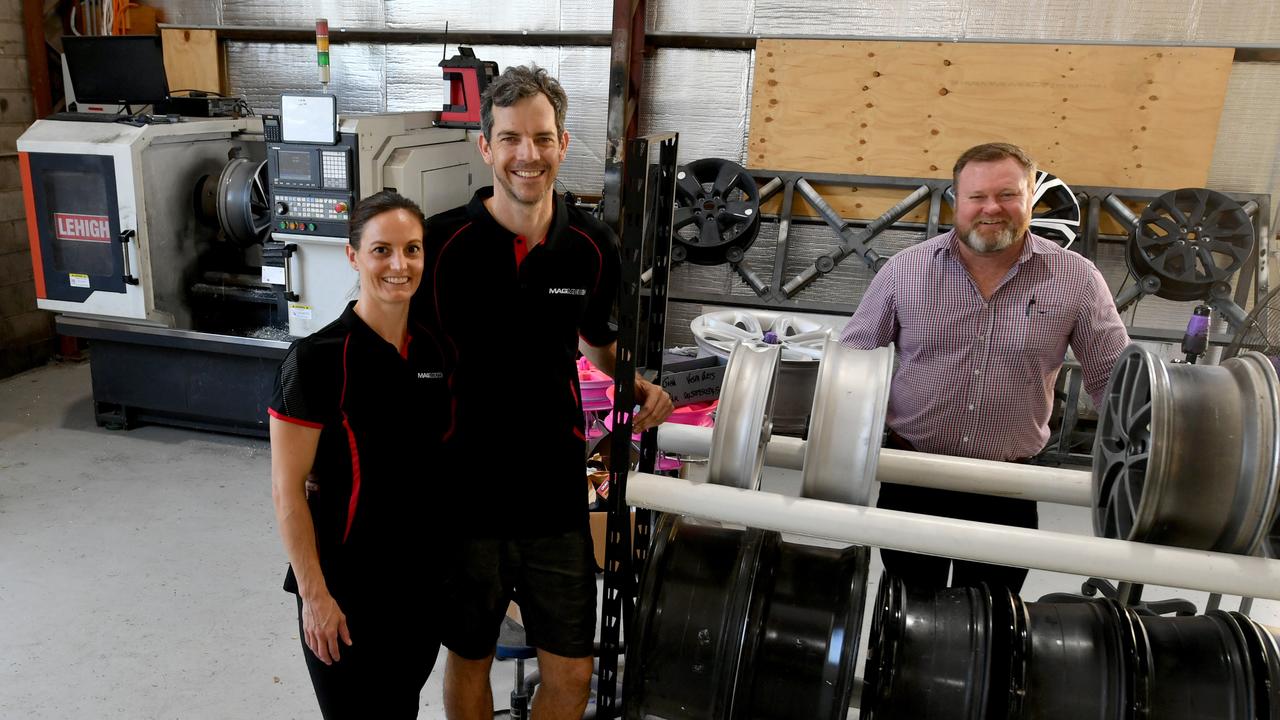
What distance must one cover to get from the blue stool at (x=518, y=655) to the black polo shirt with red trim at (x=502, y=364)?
52cm

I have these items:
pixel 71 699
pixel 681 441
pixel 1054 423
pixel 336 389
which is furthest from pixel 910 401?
pixel 1054 423

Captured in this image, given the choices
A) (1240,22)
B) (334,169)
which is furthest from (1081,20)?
(334,169)

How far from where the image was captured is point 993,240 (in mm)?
2197

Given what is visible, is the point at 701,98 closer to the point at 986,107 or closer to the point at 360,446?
the point at 986,107

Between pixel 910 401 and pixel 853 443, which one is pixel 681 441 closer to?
pixel 853 443

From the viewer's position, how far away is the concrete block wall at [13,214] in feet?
18.8

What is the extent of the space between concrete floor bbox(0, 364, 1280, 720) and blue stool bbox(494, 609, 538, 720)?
1.19 feet

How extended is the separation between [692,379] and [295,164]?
2.28 meters

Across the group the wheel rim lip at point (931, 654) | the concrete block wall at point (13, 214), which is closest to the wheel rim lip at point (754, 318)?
the wheel rim lip at point (931, 654)

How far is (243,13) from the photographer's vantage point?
621cm

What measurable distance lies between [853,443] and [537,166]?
2.84ft

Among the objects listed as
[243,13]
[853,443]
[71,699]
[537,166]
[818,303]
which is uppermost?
[243,13]

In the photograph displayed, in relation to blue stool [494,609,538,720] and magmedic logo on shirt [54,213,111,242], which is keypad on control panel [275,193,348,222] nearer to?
magmedic logo on shirt [54,213,111,242]

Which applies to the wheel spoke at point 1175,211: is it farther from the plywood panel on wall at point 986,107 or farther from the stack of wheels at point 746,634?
the stack of wheels at point 746,634
